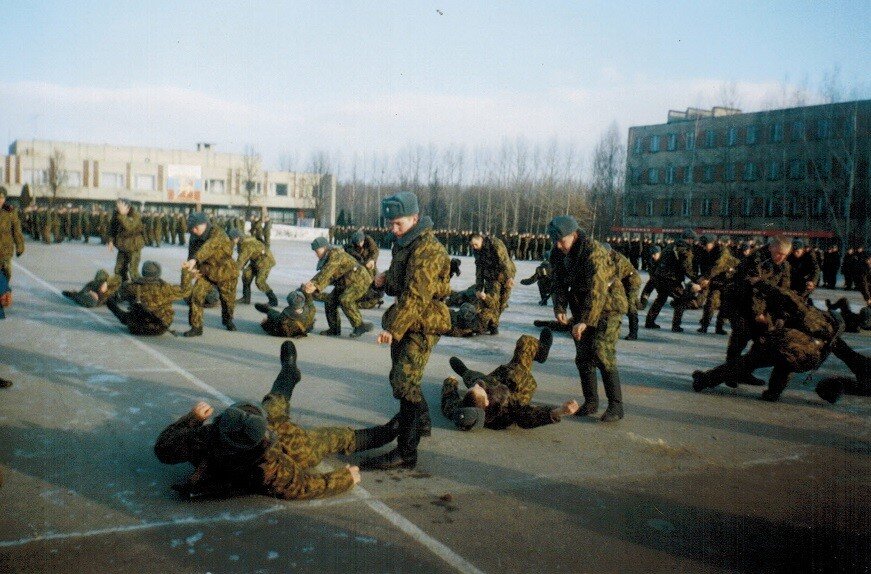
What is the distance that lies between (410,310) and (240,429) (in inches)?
58.7

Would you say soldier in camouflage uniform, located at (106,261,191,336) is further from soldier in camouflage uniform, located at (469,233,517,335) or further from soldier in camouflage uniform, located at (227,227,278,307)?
soldier in camouflage uniform, located at (469,233,517,335)

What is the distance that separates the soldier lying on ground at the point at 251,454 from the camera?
12.6ft

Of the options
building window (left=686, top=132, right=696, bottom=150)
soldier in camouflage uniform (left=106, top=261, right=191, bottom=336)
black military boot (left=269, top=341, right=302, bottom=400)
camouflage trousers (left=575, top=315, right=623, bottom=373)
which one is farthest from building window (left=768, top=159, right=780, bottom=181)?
black military boot (left=269, top=341, right=302, bottom=400)

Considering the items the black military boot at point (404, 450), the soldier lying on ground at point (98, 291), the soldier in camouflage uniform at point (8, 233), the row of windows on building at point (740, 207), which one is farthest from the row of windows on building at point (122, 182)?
the black military boot at point (404, 450)

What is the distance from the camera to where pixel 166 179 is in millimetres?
80125

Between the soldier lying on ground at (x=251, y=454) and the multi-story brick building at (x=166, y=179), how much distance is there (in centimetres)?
7397

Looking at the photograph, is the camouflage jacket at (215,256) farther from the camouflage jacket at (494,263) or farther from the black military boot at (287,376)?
the black military boot at (287,376)

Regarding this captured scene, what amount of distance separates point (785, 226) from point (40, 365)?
2195 inches

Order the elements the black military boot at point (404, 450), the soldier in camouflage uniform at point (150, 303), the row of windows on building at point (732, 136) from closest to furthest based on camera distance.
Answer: the black military boot at point (404, 450) → the soldier in camouflage uniform at point (150, 303) → the row of windows on building at point (732, 136)

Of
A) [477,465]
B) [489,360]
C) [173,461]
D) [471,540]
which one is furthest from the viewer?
[489,360]

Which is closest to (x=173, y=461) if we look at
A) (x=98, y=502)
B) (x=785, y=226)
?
(x=98, y=502)

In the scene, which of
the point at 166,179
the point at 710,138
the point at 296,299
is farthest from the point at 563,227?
the point at 166,179

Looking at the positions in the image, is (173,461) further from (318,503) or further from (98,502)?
(318,503)

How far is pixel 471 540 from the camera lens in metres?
3.77
